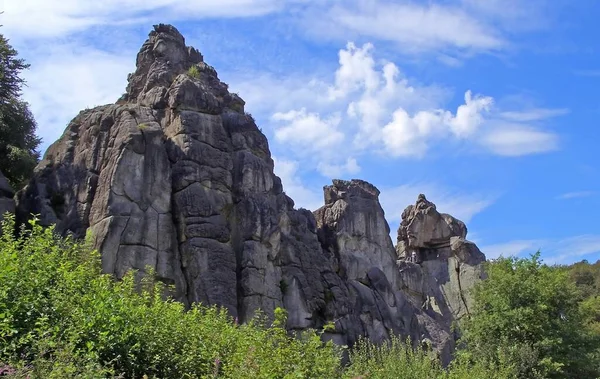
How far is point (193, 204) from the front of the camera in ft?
118

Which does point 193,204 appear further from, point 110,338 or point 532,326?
point 110,338

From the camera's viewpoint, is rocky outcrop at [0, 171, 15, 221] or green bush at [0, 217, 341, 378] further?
rocky outcrop at [0, 171, 15, 221]

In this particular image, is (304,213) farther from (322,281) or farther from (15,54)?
(15,54)

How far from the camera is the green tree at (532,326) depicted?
3117 centimetres

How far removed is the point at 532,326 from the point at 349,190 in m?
25.6

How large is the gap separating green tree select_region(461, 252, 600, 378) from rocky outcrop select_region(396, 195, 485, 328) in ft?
85.0

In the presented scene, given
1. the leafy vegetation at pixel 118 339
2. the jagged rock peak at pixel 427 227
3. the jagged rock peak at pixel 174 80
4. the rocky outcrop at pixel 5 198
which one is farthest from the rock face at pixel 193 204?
the jagged rock peak at pixel 427 227

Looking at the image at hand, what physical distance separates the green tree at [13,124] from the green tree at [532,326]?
2615 centimetres

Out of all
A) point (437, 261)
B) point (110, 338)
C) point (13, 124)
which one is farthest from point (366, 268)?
point (110, 338)

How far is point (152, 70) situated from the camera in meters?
43.5

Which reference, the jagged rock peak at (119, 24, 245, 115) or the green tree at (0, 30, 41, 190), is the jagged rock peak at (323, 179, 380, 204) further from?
the green tree at (0, 30, 41, 190)

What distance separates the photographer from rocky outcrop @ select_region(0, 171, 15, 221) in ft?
111

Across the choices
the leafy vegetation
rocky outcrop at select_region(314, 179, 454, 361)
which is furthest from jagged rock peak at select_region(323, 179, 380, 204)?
the leafy vegetation

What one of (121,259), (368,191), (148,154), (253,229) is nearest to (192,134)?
(148,154)
